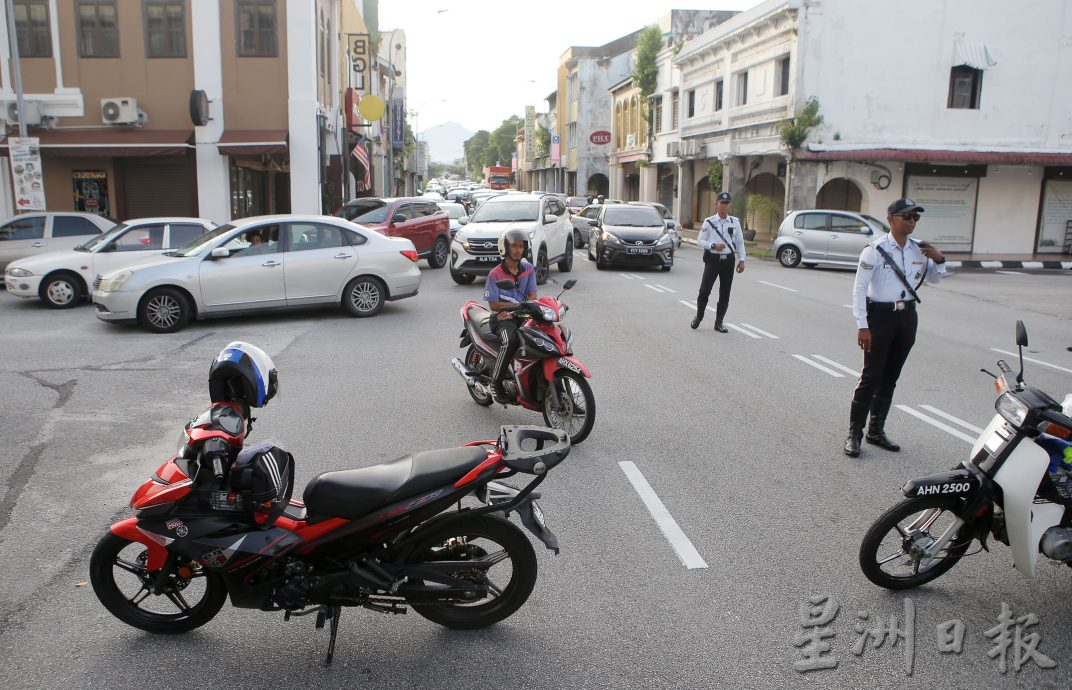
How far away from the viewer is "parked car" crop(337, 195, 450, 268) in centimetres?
1898

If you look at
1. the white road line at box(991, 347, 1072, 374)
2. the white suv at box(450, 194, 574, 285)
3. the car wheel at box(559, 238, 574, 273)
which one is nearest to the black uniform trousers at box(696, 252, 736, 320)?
the white road line at box(991, 347, 1072, 374)

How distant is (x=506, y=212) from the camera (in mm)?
18641

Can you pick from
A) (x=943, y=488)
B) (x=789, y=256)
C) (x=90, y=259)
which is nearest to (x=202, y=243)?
(x=90, y=259)

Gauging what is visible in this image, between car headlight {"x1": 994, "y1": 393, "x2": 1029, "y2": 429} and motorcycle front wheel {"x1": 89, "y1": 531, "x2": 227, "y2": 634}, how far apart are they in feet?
12.2

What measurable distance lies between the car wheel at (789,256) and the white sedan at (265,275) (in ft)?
44.0

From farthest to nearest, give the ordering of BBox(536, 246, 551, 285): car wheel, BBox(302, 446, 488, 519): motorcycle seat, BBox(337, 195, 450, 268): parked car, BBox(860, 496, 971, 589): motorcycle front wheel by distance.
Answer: BBox(337, 195, 450, 268): parked car < BBox(536, 246, 551, 285): car wheel < BBox(860, 496, 971, 589): motorcycle front wheel < BBox(302, 446, 488, 519): motorcycle seat

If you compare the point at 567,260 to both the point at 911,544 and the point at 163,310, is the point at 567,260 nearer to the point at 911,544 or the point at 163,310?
the point at 163,310

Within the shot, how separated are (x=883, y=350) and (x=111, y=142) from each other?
21297 millimetres

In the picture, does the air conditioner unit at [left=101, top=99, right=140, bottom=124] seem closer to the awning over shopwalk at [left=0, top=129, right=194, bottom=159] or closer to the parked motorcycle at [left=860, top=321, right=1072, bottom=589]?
the awning over shopwalk at [left=0, top=129, right=194, bottom=159]

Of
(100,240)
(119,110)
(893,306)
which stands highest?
Answer: (119,110)

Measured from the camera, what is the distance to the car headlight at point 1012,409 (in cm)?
394

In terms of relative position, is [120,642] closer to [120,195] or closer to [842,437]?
[842,437]

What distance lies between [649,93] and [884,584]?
42.6 metres

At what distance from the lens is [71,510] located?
5320 mm
